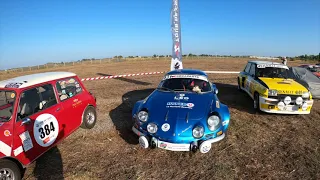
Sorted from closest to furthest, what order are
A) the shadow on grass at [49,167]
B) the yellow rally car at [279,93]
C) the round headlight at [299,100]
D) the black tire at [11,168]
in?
the black tire at [11,168], the shadow on grass at [49,167], the round headlight at [299,100], the yellow rally car at [279,93]

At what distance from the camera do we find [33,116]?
4.12 m

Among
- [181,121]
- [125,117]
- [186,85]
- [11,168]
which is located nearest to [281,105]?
[186,85]

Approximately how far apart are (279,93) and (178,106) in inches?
157

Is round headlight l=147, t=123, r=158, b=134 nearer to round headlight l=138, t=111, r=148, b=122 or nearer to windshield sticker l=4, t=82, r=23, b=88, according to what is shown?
round headlight l=138, t=111, r=148, b=122

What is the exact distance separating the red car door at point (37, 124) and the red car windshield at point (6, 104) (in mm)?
151

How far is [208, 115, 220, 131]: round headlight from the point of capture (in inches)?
173

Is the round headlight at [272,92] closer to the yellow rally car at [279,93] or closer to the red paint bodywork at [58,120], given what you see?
the yellow rally car at [279,93]

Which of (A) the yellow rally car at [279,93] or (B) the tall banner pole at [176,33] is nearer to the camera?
(A) the yellow rally car at [279,93]

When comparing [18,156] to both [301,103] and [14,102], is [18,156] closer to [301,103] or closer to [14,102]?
[14,102]

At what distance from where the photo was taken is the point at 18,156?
3637 millimetres

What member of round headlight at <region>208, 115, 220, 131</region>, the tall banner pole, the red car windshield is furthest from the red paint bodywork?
the tall banner pole

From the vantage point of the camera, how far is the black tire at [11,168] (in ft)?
10.9

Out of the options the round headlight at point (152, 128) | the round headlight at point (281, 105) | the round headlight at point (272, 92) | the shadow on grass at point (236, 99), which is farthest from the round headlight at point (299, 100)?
the round headlight at point (152, 128)

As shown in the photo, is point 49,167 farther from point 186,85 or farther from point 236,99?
point 236,99
